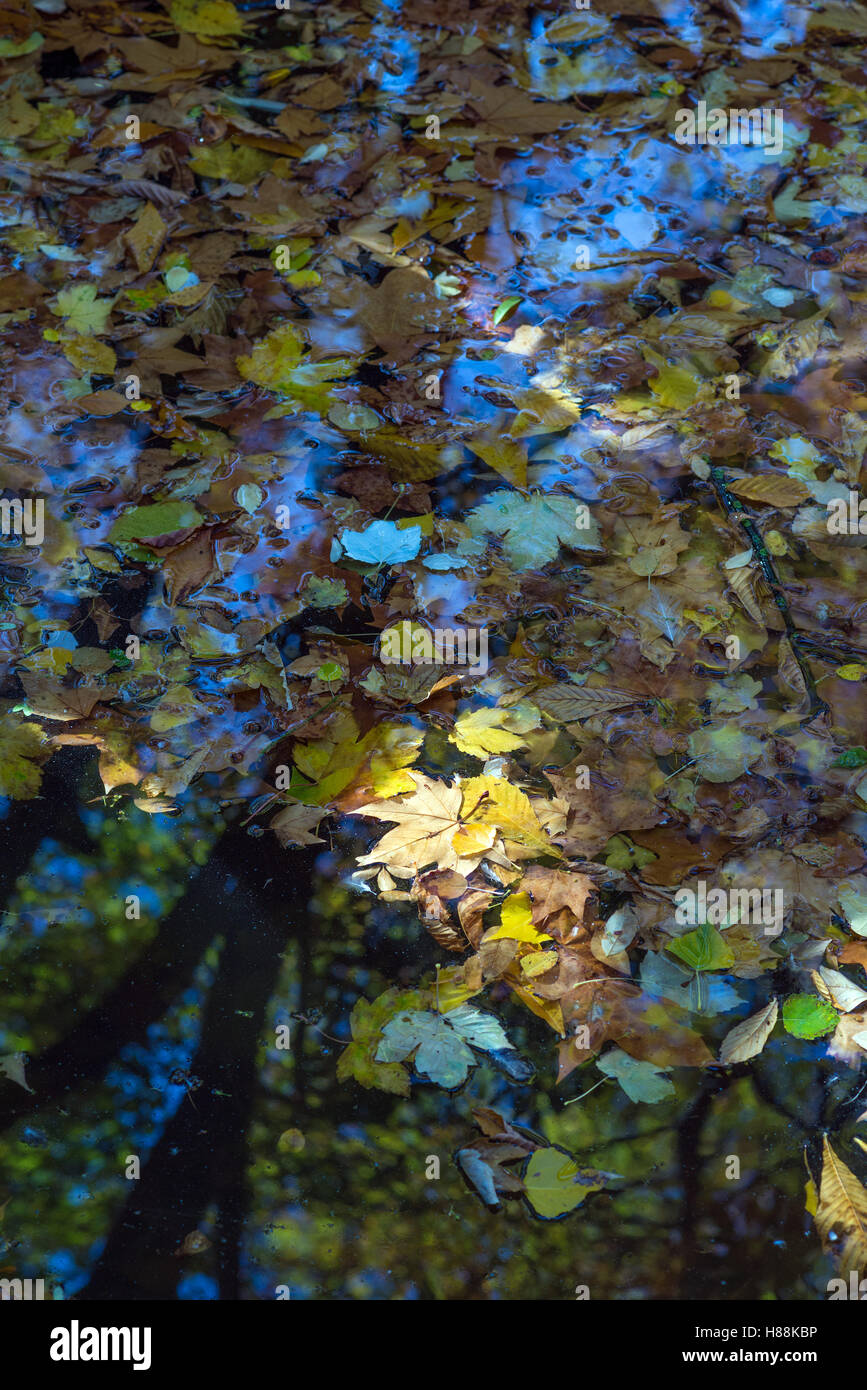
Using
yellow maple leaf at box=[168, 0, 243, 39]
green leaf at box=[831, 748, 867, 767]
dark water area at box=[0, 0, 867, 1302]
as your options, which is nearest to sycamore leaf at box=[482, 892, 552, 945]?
dark water area at box=[0, 0, 867, 1302]

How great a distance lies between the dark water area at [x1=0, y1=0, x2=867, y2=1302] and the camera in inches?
63.1

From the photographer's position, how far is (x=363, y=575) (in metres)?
2.30

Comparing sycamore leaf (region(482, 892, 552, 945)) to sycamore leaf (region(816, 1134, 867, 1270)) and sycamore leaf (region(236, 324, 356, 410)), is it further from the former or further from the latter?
sycamore leaf (region(236, 324, 356, 410))

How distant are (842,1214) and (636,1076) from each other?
38 cm

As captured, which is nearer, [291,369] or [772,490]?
[772,490]

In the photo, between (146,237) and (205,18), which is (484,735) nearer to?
(146,237)

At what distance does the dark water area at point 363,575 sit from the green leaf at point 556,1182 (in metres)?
0.02

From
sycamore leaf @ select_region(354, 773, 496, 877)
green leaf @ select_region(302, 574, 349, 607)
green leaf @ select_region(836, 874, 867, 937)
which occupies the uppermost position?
green leaf @ select_region(302, 574, 349, 607)

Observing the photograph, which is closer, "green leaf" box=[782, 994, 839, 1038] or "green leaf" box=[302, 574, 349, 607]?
"green leaf" box=[782, 994, 839, 1038]

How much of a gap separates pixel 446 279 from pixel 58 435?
1.26 meters

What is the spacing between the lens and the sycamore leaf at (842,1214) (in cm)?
154

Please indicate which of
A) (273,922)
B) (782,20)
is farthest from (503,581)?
(782,20)

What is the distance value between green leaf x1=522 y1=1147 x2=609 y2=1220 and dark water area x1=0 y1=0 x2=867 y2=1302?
19mm

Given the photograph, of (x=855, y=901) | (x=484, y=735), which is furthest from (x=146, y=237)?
(x=855, y=901)
